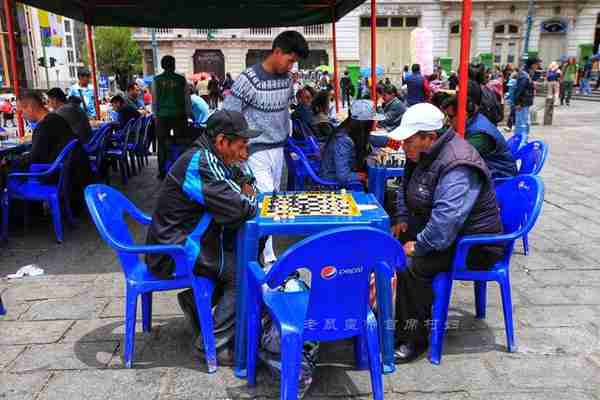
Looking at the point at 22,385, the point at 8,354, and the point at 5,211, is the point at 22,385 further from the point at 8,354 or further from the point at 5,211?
the point at 5,211

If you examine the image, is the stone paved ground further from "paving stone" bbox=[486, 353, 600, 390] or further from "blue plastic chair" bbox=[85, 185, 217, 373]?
"blue plastic chair" bbox=[85, 185, 217, 373]

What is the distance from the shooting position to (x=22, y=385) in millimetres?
2566

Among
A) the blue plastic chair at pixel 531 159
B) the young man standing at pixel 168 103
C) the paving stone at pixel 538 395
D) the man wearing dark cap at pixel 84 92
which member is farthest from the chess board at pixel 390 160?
the man wearing dark cap at pixel 84 92

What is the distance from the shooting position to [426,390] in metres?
2.50

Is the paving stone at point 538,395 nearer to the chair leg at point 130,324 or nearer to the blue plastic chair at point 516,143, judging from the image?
the chair leg at point 130,324

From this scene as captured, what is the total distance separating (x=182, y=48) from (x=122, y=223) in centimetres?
3670

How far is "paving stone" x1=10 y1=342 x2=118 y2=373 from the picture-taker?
2734 millimetres

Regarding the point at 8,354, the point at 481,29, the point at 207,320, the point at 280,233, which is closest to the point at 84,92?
the point at 8,354

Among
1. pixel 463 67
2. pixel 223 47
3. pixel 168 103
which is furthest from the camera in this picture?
pixel 223 47

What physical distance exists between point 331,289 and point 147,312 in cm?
146

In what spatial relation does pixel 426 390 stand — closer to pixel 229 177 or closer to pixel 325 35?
pixel 229 177

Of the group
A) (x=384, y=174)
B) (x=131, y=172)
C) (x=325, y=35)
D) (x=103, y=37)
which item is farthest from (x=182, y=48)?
(x=384, y=174)

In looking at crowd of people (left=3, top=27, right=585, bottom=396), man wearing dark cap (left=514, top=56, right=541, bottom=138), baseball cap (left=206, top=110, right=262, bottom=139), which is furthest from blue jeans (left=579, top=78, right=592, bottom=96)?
baseball cap (left=206, top=110, right=262, bottom=139)

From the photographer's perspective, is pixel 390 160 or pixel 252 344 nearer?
pixel 252 344
